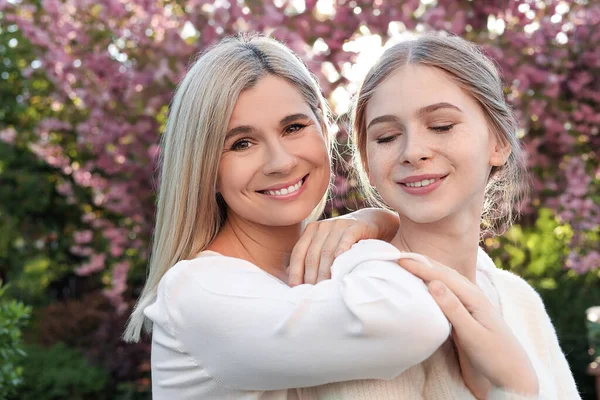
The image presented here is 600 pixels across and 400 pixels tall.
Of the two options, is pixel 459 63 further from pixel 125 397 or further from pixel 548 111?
pixel 125 397

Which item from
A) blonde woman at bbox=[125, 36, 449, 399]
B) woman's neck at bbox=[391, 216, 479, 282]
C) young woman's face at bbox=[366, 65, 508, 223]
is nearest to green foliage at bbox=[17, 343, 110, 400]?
blonde woman at bbox=[125, 36, 449, 399]

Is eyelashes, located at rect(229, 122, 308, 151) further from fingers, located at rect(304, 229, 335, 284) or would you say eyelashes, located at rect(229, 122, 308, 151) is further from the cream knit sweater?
the cream knit sweater

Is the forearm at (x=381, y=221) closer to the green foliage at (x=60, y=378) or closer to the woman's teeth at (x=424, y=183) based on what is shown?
the woman's teeth at (x=424, y=183)

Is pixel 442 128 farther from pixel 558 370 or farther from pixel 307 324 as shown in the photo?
pixel 558 370

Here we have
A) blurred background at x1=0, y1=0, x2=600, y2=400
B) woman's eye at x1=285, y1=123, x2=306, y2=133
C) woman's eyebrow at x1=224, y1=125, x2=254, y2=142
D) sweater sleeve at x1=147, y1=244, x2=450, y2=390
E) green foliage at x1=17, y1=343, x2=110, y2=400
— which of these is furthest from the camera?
green foliage at x1=17, y1=343, x2=110, y2=400

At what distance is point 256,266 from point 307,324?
535 mm

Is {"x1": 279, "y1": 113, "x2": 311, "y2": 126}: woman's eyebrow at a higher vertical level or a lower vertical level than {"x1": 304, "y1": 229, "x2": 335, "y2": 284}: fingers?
higher

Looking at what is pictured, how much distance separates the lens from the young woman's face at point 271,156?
246 cm

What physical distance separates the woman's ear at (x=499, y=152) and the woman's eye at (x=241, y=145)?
73cm

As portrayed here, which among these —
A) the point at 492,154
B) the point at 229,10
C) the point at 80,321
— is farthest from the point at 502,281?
the point at 80,321

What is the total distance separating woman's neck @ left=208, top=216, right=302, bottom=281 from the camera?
2613mm

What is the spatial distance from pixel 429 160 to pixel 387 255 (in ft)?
1.10

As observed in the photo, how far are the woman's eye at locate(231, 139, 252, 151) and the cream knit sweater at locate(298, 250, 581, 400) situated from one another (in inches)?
30.4

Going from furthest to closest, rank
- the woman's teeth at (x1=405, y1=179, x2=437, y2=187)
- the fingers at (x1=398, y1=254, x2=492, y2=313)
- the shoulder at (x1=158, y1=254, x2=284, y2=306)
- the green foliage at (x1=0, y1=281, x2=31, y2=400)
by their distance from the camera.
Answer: the green foliage at (x1=0, y1=281, x2=31, y2=400) < the woman's teeth at (x1=405, y1=179, x2=437, y2=187) < the shoulder at (x1=158, y1=254, x2=284, y2=306) < the fingers at (x1=398, y1=254, x2=492, y2=313)
